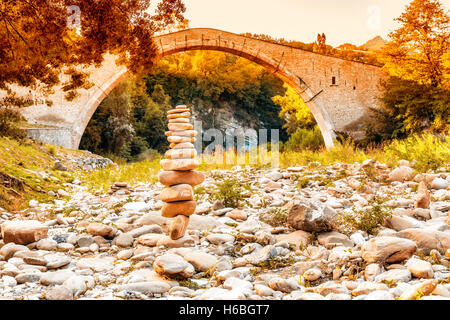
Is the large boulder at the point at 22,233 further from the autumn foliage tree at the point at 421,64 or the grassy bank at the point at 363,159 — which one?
the autumn foliage tree at the point at 421,64

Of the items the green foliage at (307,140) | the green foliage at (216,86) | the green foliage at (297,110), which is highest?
the green foliage at (216,86)

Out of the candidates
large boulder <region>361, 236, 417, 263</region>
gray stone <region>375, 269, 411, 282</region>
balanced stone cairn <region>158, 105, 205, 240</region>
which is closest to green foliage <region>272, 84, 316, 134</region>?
balanced stone cairn <region>158, 105, 205, 240</region>

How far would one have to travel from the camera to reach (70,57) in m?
5.00

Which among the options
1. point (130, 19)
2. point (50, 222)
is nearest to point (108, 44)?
point (130, 19)

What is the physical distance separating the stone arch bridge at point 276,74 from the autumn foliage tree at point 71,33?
27.4ft

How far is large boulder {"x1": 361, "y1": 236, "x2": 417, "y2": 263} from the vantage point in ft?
8.47

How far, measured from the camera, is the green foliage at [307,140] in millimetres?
17812

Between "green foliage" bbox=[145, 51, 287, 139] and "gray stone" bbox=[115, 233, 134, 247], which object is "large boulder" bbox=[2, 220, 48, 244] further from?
"green foliage" bbox=[145, 51, 287, 139]

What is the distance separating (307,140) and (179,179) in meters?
15.5

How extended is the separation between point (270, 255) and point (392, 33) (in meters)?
11.7

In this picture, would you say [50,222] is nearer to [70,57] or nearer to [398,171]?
[70,57]

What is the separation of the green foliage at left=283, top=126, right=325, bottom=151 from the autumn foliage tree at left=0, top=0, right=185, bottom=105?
13045 millimetres

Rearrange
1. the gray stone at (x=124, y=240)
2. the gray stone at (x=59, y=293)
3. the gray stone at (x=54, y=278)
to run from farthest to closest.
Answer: the gray stone at (x=124, y=240)
the gray stone at (x=54, y=278)
the gray stone at (x=59, y=293)

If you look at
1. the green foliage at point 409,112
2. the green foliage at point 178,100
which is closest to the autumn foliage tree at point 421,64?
the green foliage at point 409,112
